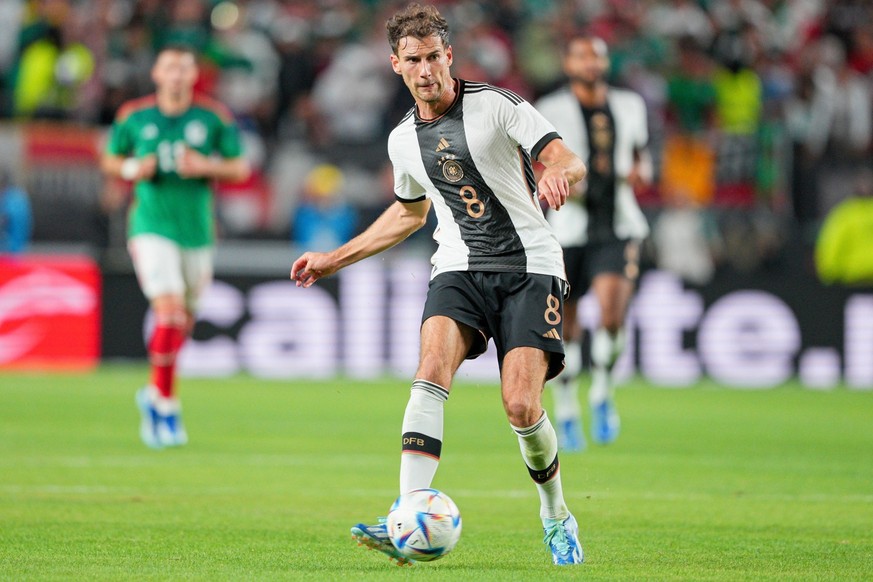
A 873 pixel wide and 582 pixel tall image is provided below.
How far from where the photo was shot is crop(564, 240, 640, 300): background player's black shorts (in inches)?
436

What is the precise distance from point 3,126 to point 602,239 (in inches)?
382

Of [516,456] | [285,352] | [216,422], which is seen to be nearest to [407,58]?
[516,456]

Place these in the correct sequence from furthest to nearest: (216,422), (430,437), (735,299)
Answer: (735,299) < (216,422) < (430,437)

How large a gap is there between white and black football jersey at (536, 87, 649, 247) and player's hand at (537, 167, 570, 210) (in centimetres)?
557

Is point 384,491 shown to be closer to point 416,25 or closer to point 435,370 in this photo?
point 435,370

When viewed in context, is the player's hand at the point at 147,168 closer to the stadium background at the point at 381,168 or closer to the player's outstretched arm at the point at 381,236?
the player's outstretched arm at the point at 381,236

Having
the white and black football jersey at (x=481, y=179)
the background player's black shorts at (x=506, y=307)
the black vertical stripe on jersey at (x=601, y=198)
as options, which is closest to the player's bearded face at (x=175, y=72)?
A: the black vertical stripe on jersey at (x=601, y=198)

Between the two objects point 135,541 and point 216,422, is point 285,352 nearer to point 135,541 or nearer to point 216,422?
point 216,422

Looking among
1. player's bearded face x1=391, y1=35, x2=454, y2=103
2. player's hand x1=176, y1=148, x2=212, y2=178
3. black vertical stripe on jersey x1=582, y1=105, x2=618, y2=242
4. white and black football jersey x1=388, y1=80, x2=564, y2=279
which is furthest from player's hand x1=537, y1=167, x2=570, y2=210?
player's hand x1=176, y1=148, x2=212, y2=178

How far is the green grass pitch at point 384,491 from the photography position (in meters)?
6.00

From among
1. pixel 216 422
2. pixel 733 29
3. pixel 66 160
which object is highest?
pixel 733 29

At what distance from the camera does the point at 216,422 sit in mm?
12641

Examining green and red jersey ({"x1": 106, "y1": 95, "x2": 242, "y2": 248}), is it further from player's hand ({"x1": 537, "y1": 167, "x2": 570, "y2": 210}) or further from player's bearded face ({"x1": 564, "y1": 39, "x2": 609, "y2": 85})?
player's hand ({"x1": 537, "y1": 167, "x2": 570, "y2": 210})

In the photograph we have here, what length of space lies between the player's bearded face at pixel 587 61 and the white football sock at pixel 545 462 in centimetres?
522
